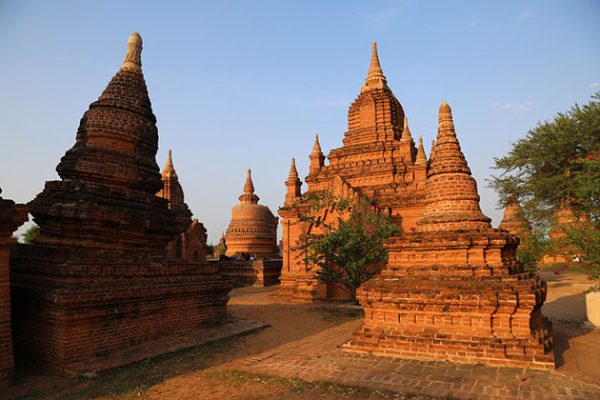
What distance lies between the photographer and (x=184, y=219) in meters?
27.2

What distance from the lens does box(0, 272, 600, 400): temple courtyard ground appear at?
5.88 m

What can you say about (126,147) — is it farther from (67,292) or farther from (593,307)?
(593,307)

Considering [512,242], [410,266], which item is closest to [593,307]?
[512,242]

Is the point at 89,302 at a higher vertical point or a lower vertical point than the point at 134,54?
lower

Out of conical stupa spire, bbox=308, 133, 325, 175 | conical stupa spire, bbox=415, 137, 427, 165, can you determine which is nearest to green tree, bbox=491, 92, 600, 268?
conical stupa spire, bbox=415, 137, 427, 165

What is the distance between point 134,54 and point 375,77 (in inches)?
671

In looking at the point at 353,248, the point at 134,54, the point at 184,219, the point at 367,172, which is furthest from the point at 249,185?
the point at 134,54

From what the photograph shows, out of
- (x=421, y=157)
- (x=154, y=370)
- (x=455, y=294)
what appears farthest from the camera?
(x=421, y=157)

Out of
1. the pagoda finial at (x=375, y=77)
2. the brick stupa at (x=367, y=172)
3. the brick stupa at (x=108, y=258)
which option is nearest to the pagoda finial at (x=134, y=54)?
the brick stupa at (x=108, y=258)

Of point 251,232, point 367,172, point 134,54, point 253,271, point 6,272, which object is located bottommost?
point 253,271

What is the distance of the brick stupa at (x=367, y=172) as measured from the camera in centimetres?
1923

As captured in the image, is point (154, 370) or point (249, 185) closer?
point (154, 370)

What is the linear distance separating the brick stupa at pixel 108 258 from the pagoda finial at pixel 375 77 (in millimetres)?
16263

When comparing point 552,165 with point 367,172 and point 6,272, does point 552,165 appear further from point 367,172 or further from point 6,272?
point 6,272
